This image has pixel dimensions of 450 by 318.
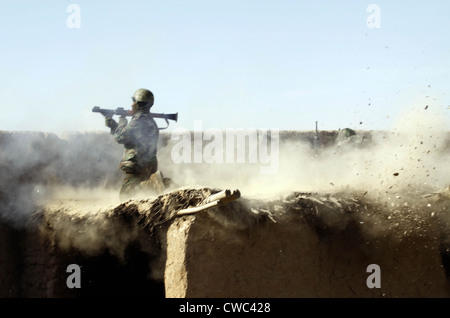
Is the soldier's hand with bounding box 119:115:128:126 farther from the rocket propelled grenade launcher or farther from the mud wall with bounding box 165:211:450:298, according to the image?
the mud wall with bounding box 165:211:450:298

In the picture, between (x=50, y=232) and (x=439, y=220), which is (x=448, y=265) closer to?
(x=439, y=220)

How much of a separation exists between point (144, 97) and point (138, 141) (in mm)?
631

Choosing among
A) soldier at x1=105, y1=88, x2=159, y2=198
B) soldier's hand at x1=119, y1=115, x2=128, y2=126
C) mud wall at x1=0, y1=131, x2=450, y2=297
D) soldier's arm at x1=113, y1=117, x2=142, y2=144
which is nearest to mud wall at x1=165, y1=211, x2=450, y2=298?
mud wall at x1=0, y1=131, x2=450, y2=297

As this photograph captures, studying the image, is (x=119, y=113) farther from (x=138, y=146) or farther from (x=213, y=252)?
(x=213, y=252)

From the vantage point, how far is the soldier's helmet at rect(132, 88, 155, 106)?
7.95 m

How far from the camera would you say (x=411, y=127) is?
7.08 metres

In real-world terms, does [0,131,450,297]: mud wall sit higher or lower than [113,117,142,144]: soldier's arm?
lower

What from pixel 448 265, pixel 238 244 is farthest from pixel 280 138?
pixel 238 244

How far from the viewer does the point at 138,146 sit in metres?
7.78

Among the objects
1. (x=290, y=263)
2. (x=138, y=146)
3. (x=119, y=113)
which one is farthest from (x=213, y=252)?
(x=119, y=113)

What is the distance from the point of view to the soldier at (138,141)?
764 centimetres

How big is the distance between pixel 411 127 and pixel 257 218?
9.89 ft

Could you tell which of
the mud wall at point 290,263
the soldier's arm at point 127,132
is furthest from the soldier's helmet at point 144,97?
the mud wall at point 290,263

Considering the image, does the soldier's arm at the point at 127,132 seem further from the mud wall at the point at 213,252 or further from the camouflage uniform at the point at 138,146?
the mud wall at the point at 213,252
